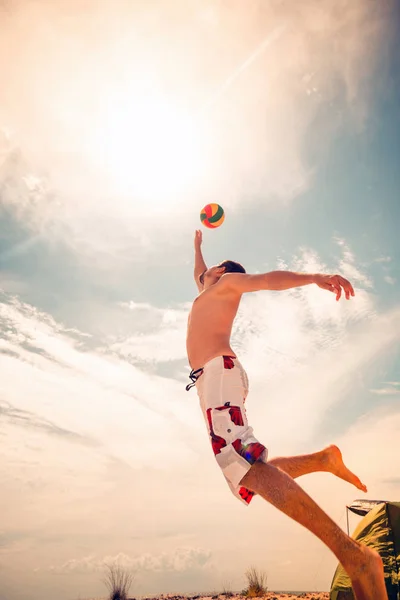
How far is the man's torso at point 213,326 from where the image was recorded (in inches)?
170

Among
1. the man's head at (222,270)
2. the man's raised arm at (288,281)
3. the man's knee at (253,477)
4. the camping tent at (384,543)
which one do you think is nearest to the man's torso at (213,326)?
the man's raised arm at (288,281)

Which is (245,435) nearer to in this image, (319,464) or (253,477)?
(253,477)

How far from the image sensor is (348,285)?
11.5ft

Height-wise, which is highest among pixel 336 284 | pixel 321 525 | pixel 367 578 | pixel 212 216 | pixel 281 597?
pixel 212 216

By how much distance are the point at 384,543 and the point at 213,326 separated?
324cm

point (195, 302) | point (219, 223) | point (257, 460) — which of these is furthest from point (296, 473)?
point (219, 223)

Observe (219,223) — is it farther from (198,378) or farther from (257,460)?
(257,460)

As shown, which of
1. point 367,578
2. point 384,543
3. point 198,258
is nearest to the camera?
point 367,578

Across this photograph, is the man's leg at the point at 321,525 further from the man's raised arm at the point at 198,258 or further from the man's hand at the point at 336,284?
the man's raised arm at the point at 198,258

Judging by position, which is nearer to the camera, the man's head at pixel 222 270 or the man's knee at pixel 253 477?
the man's knee at pixel 253 477

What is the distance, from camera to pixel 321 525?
3016 mm

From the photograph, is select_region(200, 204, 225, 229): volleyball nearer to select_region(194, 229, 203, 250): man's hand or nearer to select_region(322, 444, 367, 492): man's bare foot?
select_region(194, 229, 203, 250): man's hand

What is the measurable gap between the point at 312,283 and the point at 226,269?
66.1 inches

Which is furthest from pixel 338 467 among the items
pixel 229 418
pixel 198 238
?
pixel 198 238
